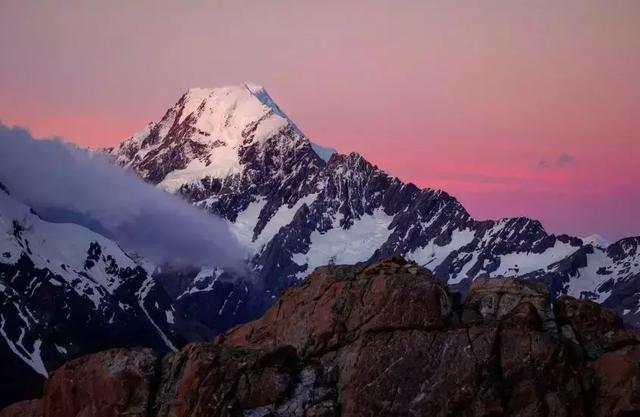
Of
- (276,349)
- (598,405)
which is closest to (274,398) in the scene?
(276,349)

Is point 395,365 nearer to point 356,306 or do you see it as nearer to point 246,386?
point 356,306

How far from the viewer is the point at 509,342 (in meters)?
49.0

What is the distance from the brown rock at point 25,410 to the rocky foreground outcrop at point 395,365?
280 cm

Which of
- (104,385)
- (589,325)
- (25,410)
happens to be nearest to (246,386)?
(104,385)

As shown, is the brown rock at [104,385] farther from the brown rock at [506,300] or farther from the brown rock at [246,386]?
the brown rock at [506,300]

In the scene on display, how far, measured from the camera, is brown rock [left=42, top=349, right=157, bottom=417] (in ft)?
166

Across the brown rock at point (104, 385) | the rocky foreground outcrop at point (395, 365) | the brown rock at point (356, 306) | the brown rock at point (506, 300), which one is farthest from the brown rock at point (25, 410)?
the brown rock at point (506, 300)

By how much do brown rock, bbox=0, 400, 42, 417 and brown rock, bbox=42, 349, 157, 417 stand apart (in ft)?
10.6

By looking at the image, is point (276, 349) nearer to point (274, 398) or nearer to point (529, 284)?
point (274, 398)

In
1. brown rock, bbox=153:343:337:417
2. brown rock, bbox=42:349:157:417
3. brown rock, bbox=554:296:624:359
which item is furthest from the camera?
brown rock, bbox=554:296:624:359

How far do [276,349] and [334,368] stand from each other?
317 cm

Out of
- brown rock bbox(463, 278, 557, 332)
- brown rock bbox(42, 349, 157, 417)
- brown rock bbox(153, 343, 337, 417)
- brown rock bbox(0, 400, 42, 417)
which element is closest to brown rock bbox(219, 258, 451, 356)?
brown rock bbox(153, 343, 337, 417)

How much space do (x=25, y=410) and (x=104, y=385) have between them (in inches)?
358

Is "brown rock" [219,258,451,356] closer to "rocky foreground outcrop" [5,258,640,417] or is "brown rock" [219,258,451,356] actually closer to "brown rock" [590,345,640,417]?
"rocky foreground outcrop" [5,258,640,417]
